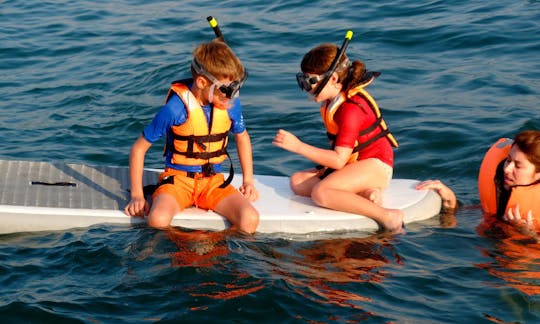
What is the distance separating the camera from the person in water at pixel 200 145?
589 cm

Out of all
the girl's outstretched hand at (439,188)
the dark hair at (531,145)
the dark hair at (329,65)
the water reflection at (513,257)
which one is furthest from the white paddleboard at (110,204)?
the dark hair at (329,65)

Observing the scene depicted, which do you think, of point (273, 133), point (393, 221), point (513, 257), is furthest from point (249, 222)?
A: point (273, 133)

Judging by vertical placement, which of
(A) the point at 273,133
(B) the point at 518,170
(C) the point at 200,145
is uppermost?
(C) the point at 200,145

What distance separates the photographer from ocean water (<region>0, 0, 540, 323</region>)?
5145 millimetres

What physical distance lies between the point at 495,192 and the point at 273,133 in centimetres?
310

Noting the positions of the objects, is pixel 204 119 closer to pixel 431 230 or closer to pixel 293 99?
pixel 431 230

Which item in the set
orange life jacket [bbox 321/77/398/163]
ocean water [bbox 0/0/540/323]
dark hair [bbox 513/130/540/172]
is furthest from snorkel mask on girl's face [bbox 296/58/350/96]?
dark hair [bbox 513/130/540/172]

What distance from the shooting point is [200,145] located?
6191 millimetres

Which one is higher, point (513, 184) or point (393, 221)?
point (513, 184)

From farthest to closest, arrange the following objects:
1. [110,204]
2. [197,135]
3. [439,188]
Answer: [439,188], [110,204], [197,135]

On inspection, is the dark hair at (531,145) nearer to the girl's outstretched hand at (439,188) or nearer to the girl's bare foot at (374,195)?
the girl's outstretched hand at (439,188)

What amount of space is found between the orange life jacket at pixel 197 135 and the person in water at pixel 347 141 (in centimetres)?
43

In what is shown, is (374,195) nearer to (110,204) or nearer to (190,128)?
(190,128)

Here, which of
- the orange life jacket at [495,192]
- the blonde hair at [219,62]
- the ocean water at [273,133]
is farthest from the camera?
the orange life jacket at [495,192]
